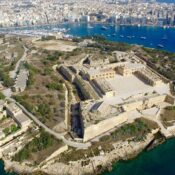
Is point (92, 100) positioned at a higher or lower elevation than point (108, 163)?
higher

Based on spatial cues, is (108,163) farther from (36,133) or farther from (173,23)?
(173,23)

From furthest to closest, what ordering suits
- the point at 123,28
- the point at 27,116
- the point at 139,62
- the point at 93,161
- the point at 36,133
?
the point at 123,28 → the point at 139,62 → the point at 27,116 → the point at 36,133 → the point at 93,161

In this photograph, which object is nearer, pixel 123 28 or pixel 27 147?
pixel 27 147

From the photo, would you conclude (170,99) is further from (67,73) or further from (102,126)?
(67,73)

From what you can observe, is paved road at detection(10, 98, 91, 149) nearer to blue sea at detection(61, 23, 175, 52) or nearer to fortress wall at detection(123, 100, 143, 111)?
fortress wall at detection(123, 100, 143, 111)

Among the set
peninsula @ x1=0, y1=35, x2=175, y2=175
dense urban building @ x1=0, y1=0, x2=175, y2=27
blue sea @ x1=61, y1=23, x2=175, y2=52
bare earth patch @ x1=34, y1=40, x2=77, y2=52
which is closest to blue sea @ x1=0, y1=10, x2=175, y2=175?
blue sea @ x1=61, y1=23, x2=175, y2=52

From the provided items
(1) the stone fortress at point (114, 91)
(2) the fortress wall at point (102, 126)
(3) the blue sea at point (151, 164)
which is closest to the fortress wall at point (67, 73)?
(1) the stone fortress at point (114, 91)

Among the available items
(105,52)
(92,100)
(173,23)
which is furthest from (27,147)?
(173,23)
